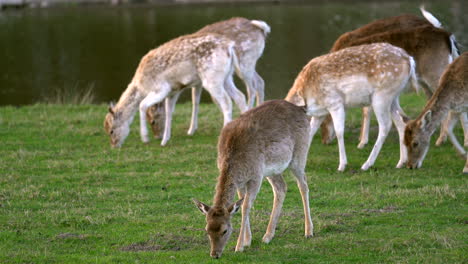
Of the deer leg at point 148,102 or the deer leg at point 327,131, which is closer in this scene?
the deer leg at point 327,131

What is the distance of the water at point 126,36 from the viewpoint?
22828mm

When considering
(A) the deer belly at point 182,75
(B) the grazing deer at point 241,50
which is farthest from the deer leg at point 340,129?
(B) the grazing deer at point 241,50

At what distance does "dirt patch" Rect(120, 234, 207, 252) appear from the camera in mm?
7090

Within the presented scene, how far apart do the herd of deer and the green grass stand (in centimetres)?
38

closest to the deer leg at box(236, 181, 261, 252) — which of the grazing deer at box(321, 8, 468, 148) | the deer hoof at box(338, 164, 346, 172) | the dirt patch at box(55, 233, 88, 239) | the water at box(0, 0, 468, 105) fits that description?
the dirt patch at box(55, 233, 88, 239)

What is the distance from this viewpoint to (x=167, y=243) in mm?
7199

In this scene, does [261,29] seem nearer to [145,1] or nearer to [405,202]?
[405,202]

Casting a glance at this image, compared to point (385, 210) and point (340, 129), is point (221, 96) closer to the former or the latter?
point (340, 129)

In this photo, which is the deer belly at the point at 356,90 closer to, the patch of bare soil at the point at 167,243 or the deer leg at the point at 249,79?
the deer leg at the point at 249,79

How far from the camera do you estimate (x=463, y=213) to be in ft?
26.0

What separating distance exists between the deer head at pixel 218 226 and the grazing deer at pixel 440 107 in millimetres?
4649

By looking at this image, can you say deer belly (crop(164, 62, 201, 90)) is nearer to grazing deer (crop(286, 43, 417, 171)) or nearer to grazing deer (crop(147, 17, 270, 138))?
grazing deer (crop(147, 17, 270, 138))

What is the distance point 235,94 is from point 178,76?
43.3 inches

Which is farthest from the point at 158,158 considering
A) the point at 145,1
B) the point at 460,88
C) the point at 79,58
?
the point at 145,1
